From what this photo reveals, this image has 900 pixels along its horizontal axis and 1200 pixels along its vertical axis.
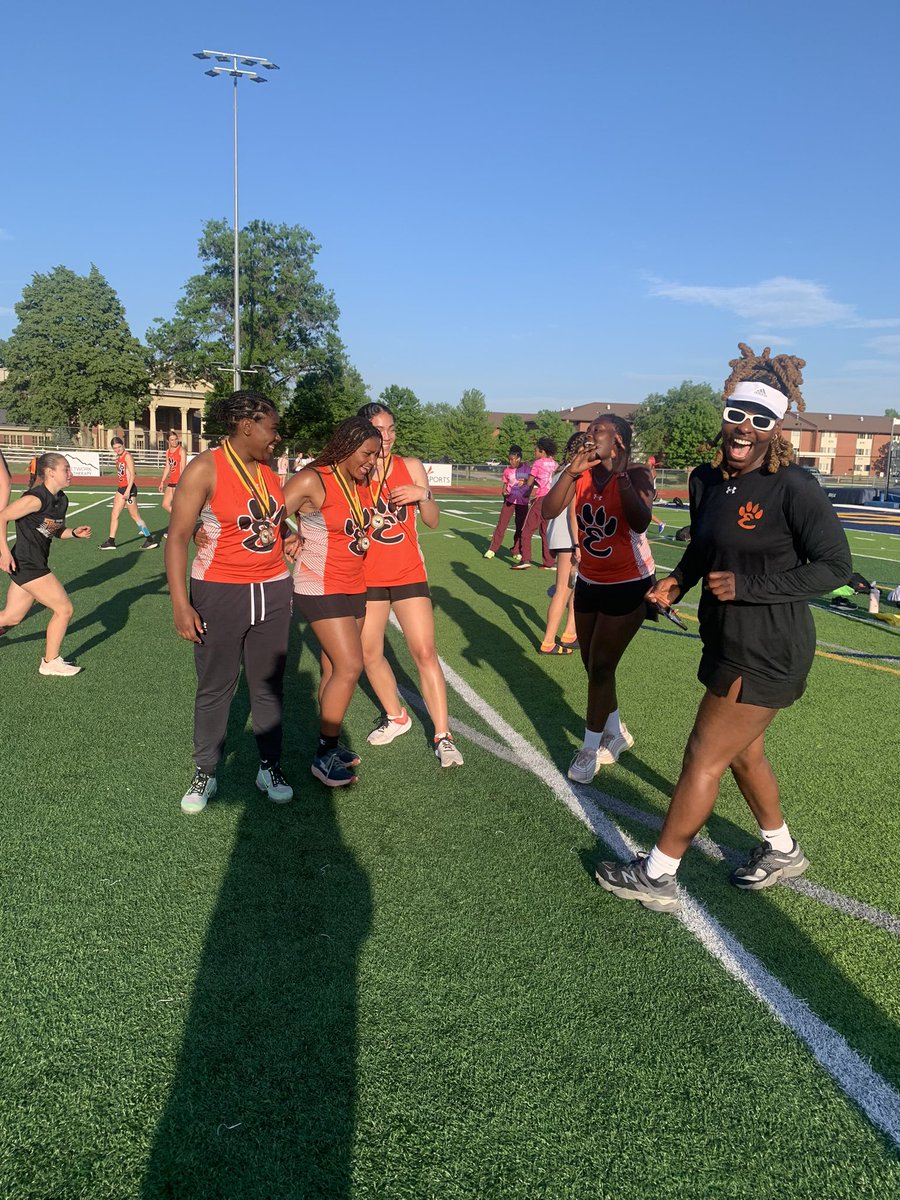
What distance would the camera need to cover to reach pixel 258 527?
13.1ft

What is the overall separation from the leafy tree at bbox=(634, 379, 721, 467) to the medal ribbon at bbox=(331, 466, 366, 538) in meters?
71.3

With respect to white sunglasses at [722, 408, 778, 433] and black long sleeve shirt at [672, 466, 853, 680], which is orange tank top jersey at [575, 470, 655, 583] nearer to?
black long sleeve shirt at [672, 466, 853, 680]

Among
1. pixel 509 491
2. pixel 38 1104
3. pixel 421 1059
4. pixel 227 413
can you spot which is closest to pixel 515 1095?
pixel 421 1059

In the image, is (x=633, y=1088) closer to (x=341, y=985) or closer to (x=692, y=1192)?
(x=692, y=1192)

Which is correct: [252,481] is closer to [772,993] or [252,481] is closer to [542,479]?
[772,993]

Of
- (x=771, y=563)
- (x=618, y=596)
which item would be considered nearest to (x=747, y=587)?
(x=771, y=563)

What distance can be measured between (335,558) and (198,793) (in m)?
1.49

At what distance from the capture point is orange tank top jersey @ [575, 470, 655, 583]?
14.7 ft

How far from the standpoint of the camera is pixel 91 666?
22.4ft

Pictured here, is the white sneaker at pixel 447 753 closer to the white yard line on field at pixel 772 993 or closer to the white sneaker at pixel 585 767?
the white yard line on field at pixel 772 993

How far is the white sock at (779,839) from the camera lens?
11.4 feet

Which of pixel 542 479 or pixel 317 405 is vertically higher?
pixel 317 405

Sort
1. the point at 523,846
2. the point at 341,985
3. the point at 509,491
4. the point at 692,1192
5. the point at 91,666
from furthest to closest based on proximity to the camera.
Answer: the point at 509,491 < the point at 91,666 < the point at 523,846 < the point at 341,985 < the point at 692,1192

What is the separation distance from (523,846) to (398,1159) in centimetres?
179
